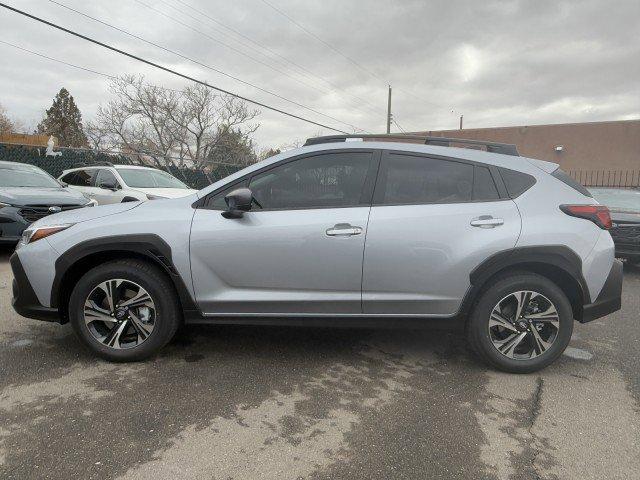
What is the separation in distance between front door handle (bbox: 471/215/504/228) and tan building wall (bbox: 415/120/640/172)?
64.4 feet

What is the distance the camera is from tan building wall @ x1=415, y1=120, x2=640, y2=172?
68.0ft

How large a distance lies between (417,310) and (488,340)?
22.7 inches

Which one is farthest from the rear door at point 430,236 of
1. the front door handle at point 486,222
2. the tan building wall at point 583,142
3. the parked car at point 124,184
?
the tan building wall at point 583,142

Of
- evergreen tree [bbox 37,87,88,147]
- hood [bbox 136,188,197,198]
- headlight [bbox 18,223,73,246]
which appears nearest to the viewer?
→ headlight [bbox 18,223,73,246]

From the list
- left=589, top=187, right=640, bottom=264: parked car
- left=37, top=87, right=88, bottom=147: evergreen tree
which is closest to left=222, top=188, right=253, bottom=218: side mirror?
left=589, top=187, right=640, bottom=264: parked car

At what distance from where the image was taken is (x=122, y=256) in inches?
134

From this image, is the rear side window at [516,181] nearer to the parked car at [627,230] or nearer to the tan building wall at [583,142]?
the parked car at [627,230]

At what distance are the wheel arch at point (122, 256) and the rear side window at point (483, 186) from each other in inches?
88.2

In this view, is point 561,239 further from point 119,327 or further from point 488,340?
point 119,327

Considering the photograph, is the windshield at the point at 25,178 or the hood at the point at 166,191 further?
the hood at the point at 166,191

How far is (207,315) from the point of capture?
3.38m

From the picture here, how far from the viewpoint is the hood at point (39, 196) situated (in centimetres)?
703

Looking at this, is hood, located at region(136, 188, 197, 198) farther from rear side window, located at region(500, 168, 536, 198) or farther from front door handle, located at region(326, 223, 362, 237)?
rear side window, located at region(500, 168, 536, 198)

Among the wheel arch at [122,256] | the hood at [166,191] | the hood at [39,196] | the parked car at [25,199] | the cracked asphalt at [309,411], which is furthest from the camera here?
the hood at [166,191]
